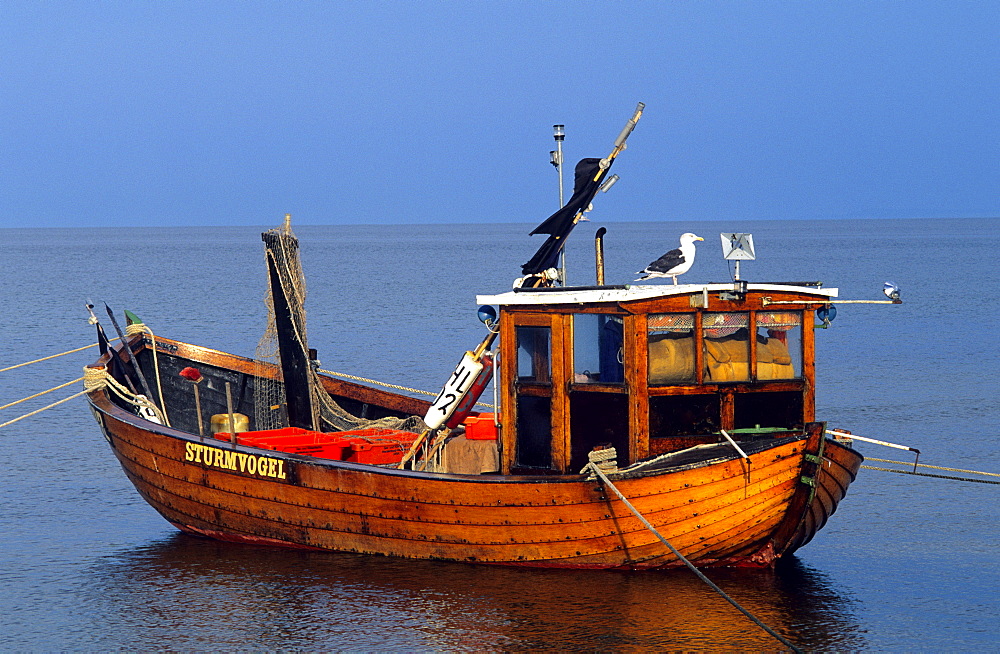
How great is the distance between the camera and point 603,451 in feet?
43.3

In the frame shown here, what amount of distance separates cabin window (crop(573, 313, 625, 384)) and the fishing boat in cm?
2

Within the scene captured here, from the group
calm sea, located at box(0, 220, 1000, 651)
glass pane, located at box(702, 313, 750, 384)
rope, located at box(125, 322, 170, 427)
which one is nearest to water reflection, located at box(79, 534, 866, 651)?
calm sea, located at box(0, 220, 1000, 651)

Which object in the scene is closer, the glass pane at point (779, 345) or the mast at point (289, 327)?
the glass pane at point (779, 345)

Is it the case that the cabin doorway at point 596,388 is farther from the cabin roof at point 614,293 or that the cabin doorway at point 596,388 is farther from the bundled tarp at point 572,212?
the bundled tarp at point 572,212

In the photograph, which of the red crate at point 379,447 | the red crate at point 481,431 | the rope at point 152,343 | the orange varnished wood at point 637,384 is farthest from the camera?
the rope at point 152,343

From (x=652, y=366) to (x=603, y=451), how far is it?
3.64ft

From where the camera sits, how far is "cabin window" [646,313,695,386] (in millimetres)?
13594

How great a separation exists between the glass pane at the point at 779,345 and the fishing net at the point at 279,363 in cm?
584

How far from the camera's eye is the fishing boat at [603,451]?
43.7 feet

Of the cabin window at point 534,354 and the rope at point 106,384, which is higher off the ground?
the cabin window at point 534,354

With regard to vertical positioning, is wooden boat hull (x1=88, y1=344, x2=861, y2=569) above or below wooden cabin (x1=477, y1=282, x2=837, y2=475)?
below

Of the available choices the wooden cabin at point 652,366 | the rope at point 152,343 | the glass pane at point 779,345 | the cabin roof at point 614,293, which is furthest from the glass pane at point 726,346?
the rope at point 152,343

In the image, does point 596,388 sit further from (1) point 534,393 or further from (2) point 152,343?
(2) point 152,343

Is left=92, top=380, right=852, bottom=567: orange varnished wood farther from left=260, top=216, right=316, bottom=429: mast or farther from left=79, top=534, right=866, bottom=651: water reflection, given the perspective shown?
left=260, top=216, right=316, bottom=429: mast
